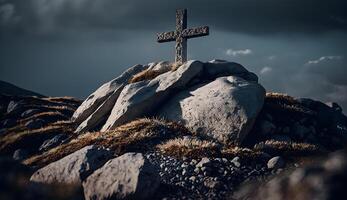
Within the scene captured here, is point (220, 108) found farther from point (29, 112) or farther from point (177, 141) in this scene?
point (29, 112)

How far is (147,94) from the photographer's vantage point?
2559cm

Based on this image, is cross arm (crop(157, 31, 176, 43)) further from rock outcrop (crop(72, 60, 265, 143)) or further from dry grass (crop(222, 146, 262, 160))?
dry grass (crop(222, 146, 262, 160))

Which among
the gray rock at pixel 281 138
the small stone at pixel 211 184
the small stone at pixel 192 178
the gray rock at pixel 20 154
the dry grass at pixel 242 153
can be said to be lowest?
the gray rock at pixel 20 154

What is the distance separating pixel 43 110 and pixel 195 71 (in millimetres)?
20220

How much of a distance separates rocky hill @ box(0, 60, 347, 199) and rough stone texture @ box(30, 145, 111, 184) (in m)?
0.04

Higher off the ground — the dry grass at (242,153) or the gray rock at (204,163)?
the gray rock at (204,163)

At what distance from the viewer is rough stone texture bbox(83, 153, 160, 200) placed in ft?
40.7

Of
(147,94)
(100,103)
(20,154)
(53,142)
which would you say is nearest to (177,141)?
(147,94)

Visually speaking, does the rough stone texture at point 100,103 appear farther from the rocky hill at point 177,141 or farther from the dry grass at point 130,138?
the dry grass at point 130,138

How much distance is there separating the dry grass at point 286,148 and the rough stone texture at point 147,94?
7597mm

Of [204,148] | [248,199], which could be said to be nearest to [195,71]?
[204,148]

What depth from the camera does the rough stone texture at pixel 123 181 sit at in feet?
40.7

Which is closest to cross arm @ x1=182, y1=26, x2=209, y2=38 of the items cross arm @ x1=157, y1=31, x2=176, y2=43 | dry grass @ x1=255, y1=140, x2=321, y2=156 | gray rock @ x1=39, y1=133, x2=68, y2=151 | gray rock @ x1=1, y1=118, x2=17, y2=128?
cross arm @ x1=157, y1=31, x2=176, y2=43

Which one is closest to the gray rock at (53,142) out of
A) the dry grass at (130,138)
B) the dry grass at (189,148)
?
the dry grass at (130,138)
